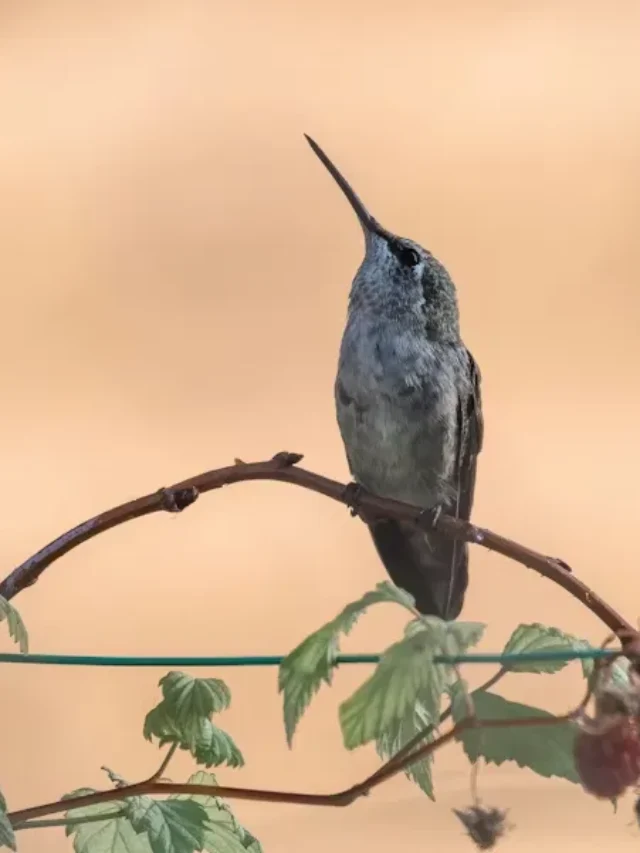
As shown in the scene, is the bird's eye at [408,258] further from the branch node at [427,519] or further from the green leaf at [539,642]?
the green leaf at [539,642]

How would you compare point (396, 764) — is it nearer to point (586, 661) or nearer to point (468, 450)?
point (586, 661)

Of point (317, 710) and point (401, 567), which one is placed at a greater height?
point (401, 567)

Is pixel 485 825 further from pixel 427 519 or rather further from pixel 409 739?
pixel 427 519

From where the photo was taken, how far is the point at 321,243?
6.07ft

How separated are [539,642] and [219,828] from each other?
274 millimetres

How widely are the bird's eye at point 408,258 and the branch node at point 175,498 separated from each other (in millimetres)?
739

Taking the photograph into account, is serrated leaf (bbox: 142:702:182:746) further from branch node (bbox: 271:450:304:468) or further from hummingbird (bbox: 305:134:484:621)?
hummingbird (bbox: 305:134:484:621)

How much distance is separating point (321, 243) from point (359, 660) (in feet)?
4.44

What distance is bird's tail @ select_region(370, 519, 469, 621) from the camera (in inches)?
46.3

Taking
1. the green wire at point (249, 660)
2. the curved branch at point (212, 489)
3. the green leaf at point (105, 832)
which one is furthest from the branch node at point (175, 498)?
the green leaf at point (105, 832)

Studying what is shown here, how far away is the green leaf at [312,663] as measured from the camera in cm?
56

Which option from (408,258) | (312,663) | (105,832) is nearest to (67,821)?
(105,832)

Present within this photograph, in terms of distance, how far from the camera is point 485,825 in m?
0.61

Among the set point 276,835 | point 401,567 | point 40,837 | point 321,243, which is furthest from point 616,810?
point 321,243
